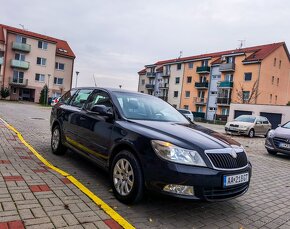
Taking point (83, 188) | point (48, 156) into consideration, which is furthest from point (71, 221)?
point (48, 156)

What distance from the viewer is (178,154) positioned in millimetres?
3670

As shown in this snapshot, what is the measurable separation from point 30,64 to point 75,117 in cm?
5024

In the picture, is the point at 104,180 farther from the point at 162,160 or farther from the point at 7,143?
the point at 7,143

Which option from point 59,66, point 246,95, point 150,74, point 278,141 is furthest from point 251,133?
point 150,74

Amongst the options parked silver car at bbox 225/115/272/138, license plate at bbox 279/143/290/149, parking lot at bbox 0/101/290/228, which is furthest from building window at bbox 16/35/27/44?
parking lot at bbox 0/101/290/228

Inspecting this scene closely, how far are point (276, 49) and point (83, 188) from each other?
4856 cm

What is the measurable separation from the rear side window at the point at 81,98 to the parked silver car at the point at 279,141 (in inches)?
278

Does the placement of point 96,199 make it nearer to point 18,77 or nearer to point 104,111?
point 104,111

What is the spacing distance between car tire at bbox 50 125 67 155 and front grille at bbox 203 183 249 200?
13.0 feet

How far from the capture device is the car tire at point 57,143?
22.0 ft

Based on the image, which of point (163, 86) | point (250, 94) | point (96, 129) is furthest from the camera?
point (163, 86)

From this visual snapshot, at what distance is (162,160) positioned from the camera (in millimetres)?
3643

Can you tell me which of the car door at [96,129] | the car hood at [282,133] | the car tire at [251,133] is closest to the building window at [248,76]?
the car tire at [251,133]

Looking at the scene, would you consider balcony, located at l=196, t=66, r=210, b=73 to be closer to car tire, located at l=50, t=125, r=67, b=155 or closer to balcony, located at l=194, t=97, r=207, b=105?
balcony, located at l=194, t=97, r=207, b=105
